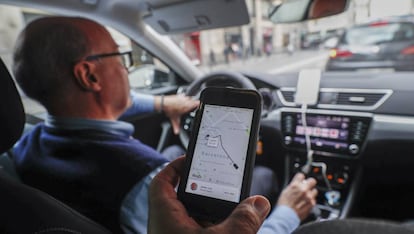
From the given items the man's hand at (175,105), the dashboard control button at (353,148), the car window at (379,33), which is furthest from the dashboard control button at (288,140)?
the car window at (379,33)

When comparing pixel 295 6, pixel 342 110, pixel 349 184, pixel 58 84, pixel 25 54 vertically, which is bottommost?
pixel 349 184

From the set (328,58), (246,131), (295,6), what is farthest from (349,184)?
(328,58)

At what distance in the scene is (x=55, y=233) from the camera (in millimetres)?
713

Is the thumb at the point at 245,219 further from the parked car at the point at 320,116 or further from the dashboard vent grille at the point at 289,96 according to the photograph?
the dashboard vent grille at the point at 289,96

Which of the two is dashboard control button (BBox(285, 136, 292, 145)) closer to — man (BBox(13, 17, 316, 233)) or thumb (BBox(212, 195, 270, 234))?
man (BBox(13, 17, 316, 233))

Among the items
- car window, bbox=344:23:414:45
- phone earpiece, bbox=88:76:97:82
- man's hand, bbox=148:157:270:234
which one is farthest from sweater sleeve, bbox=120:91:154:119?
car window, bbox=344:23:414:45

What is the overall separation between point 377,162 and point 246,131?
53.2 inches

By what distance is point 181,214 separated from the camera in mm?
661

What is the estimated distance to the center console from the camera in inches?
66.6

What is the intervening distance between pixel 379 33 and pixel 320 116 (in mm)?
2566

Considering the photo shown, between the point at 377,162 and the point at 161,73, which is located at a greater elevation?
the point at 161,73

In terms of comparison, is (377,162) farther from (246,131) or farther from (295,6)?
(246,131)

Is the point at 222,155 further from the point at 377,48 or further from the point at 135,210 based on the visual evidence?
the point at 377,48

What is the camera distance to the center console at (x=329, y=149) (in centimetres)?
169
